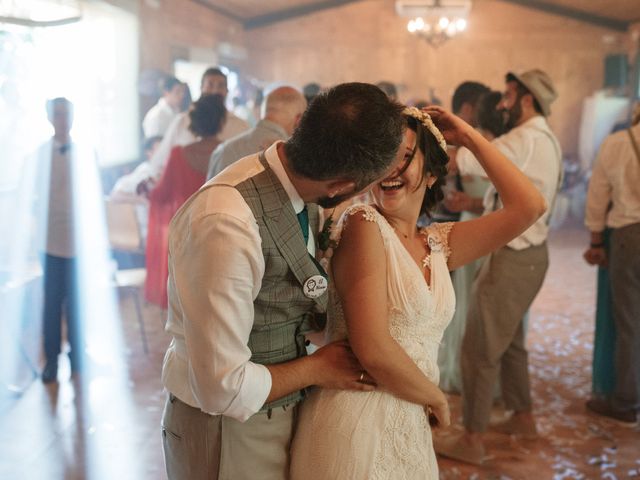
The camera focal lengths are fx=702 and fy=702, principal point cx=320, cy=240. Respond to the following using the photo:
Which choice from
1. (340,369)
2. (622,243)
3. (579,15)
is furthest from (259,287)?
(579,15)

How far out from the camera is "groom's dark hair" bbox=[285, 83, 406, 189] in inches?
50.8

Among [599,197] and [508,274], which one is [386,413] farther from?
[599,197]

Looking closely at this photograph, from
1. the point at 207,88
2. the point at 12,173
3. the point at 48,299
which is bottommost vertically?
the point at 48,299

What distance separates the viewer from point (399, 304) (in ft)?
5.46

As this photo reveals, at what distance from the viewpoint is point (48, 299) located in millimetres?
4457

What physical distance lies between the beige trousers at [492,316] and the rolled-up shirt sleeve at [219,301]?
7.44 feet

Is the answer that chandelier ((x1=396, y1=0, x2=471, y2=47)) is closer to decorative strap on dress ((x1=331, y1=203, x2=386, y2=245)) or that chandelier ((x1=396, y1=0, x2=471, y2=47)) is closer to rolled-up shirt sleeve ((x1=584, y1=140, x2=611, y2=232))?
rolled-up shirt sleeve ((x1=584, y1=140, x2=611, y2=232))

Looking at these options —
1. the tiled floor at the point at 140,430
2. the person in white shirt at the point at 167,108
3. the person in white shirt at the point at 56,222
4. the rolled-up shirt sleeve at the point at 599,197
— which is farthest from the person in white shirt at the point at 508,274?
the person in white shirt at the point at 167,108

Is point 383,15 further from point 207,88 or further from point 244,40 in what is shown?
point 207,88

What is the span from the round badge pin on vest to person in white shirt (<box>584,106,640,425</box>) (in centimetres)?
282

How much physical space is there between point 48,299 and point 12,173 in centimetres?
164

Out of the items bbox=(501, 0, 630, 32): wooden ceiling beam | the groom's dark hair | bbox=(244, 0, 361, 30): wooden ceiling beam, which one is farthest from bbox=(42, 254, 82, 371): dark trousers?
bbox=(501, 0, 630, 32): wooden ceiling beam

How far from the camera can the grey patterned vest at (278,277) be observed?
135cm

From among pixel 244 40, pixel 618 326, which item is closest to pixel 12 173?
pixel 618 326
